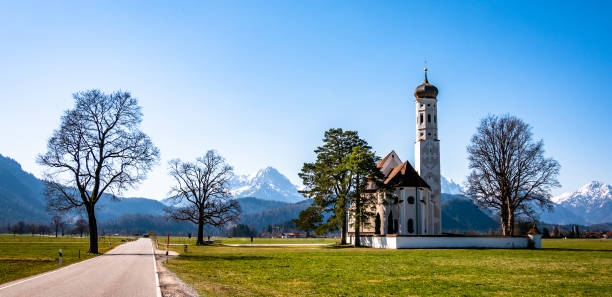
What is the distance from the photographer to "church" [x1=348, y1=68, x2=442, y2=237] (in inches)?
2074

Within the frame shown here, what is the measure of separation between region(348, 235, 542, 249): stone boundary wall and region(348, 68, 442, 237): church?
4.26 metres

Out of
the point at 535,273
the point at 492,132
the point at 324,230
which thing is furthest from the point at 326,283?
the point at 492,132

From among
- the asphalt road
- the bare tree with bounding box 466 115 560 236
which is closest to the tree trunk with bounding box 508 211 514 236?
the bare tree with bounding box 466 115 560 236

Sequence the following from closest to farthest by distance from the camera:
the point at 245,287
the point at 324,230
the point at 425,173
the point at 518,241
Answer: the point at 245,287 < the point at 518,241 < the point at 324,230 < the point at 425,173

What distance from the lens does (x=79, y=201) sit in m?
36.1

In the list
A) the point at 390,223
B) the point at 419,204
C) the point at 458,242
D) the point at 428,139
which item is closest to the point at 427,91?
the point at 428,139

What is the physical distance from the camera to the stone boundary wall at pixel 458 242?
4350 cm

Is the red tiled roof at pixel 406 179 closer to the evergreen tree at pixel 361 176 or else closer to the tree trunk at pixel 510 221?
the evergreen tree at pixel 361 176

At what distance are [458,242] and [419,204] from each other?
9348 millimetres

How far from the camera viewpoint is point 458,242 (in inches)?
1731

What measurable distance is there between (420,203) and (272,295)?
41.3 meters

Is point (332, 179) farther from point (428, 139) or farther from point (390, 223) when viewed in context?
point (428, 139)

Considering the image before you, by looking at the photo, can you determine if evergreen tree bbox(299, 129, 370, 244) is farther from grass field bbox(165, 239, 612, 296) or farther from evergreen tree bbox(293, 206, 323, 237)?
grass field bbox(165, 239, 612, 296)

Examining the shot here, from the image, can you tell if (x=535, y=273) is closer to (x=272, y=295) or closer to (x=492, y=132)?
(x=272, y=295)
